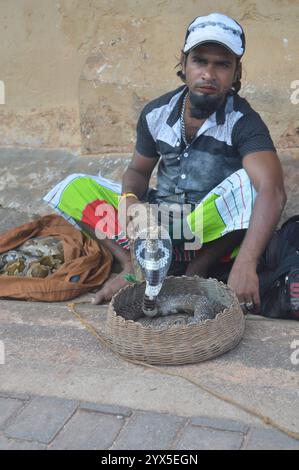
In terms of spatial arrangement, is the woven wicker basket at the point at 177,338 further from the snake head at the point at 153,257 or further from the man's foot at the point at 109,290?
the man's foot at the point at 109,290

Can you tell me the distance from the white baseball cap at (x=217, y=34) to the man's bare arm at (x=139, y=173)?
26.7 inches

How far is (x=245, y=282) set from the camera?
124 inches

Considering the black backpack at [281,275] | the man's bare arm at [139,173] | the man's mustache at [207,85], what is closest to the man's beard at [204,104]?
the man's mustache at [207,85]

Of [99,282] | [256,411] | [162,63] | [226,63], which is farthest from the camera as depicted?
[162,63]

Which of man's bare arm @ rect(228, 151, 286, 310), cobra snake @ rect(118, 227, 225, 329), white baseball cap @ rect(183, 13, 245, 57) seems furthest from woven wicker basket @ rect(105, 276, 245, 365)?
white baseball cap @ rect(183, 13, 245, 57)

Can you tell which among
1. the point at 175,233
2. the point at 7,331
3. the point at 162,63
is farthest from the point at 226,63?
the point at 7,331

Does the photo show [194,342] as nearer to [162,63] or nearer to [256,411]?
[256,411]

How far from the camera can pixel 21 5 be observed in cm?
486

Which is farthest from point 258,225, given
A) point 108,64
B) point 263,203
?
point 108,64

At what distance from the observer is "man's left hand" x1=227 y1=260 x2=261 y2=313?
316 cm

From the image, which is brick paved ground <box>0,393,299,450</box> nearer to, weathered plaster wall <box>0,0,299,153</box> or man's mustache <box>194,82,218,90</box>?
man's mustache <box>194,82,218,90</box>

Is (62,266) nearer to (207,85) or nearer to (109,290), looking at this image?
(109,290)

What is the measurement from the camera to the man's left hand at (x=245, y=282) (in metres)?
3.16

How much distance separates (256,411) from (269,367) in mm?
350
